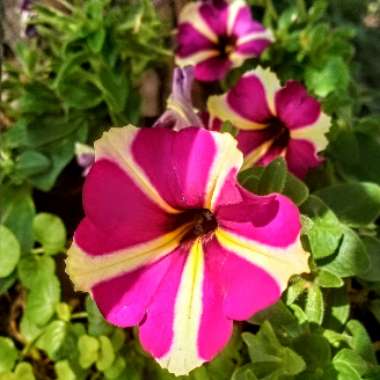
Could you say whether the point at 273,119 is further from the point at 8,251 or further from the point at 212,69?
the point at 8,251

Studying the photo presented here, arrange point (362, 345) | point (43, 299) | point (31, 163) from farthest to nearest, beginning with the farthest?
point (31, 163)
point (43, 299)
point (362, 345)

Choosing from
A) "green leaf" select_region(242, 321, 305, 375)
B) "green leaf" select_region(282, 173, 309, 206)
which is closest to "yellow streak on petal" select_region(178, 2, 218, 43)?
→ "green leaf" select_region(282, 173, 309, 206)

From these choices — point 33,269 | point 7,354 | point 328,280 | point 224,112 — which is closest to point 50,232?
point 33,269

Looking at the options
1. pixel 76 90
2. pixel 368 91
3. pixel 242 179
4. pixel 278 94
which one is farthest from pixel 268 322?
pixel 368 91

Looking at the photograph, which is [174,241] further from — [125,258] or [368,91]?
[368,91]

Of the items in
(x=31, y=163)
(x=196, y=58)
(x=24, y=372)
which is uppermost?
(x=196, y=58)
